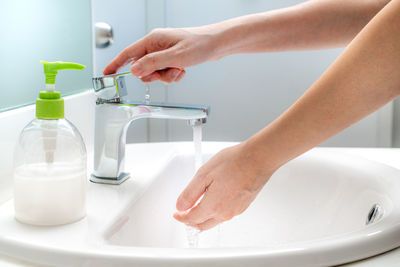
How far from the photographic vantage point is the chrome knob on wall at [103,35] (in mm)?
906

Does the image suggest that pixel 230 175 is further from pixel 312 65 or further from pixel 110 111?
pixel 312 65

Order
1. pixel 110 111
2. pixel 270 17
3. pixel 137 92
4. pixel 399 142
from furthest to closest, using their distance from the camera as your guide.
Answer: pixel 399 142 → pixel 137 92 → pixel 270 17 → pixel 110 111

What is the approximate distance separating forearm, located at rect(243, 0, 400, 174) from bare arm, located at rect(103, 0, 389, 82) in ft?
0.77

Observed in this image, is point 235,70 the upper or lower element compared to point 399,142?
upper

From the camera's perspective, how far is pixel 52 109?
458 millimetres

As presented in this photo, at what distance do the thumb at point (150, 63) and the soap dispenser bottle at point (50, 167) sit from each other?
0.12 meters

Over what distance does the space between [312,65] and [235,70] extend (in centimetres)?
24

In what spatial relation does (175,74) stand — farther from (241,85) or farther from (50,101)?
(241,85)

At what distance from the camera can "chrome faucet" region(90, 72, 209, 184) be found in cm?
59

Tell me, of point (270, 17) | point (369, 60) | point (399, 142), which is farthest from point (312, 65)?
point (369, 60)

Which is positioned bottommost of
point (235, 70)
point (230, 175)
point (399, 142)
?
point (399, 142)

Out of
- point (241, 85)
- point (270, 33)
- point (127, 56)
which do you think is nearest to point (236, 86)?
point (241, 85)

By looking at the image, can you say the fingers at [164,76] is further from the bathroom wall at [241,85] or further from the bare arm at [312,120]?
the bathroom wall at [241,85]

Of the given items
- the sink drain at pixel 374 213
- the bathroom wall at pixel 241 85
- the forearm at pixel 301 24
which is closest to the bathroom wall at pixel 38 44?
the forearm at pixel 301 24
